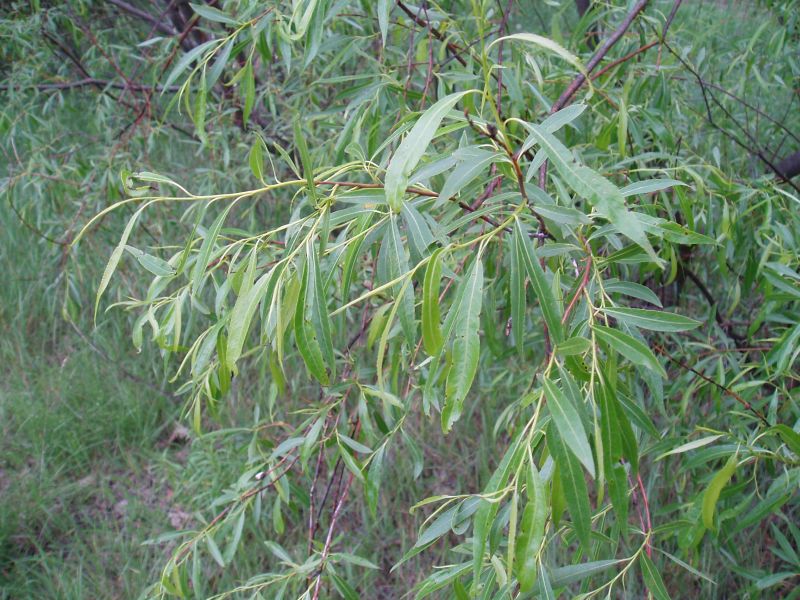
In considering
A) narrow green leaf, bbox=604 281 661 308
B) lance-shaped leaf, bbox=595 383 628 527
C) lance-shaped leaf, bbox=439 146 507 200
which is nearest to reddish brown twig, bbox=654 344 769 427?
narrow green leaf, bbox=604 281 661 308

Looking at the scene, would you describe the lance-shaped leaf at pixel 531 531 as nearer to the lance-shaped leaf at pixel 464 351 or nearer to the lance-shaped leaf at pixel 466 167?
the lance-shaped leaf at pixel 464 351

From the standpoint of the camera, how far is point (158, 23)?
7.44ft

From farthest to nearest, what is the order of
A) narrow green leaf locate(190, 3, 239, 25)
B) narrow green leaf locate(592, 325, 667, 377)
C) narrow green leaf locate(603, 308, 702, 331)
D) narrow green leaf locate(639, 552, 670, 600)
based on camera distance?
narrow green leaf locate(190, 3, 239, 25) → narrow green leaf locate(639, 552, 670, 600) → narrow green leaf locate(603, 308, 702, 331) → narrow green leaf locate(592, 325, 667, 377)

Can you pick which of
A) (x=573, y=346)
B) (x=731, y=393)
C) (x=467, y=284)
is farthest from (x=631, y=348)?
(x=731, y=393)

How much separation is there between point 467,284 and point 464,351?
7cm

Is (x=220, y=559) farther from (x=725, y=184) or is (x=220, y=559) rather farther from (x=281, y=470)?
(x=725, y=184)

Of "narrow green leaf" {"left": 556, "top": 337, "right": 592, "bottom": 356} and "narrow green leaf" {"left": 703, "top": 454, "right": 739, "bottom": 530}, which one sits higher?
"narrow green leaf" {"left": 556, "top": 337, "right": 592, "bottom": 356}

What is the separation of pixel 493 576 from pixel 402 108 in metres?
0.84

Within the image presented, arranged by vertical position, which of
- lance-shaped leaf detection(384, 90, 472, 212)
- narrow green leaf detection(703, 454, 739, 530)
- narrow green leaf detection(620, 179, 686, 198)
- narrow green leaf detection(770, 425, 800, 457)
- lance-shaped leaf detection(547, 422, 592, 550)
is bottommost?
narrow green leaf detection(703, 454, 739, 530)

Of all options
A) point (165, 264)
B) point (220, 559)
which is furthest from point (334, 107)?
point (220, 559)

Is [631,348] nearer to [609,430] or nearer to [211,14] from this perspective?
[609,430]

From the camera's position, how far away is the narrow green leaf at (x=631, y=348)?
690 millimetres

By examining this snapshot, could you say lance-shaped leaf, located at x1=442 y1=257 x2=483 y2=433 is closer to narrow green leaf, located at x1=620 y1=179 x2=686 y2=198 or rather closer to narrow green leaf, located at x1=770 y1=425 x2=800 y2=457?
narrow green leaf, located at x1=620 y1=179 x2=686 y2=198

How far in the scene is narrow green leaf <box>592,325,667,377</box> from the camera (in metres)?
0.69
